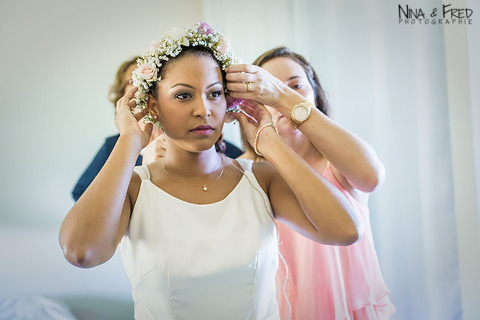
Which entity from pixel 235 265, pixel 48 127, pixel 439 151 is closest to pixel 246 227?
pixel 235 265

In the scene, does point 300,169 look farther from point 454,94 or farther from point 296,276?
point 454,94

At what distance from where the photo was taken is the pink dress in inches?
67.4

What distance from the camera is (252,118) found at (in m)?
1.60

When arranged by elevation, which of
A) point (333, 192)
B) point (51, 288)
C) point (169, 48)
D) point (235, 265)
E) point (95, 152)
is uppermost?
point (169, 48)

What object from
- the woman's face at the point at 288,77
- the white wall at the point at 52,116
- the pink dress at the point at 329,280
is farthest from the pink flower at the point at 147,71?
the white wall at the point at 52,116

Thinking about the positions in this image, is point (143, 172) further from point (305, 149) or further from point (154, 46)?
point (305, 149)

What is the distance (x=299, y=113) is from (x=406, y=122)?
45.6 inches

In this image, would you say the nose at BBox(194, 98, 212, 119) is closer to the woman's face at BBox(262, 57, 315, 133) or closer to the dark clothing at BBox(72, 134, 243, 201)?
the woman's face at BBox(262, 57, 315, 133)

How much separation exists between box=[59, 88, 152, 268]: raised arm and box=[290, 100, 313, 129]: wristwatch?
548 millimetres

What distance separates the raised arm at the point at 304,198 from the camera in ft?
4.29

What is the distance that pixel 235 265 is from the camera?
1.29m

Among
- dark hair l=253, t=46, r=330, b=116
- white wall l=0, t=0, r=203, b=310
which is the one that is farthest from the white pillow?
dark hair l=253, t=46, r=330, b=116

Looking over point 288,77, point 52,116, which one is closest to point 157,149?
point 288,77

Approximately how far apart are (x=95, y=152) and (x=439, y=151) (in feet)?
6.77
